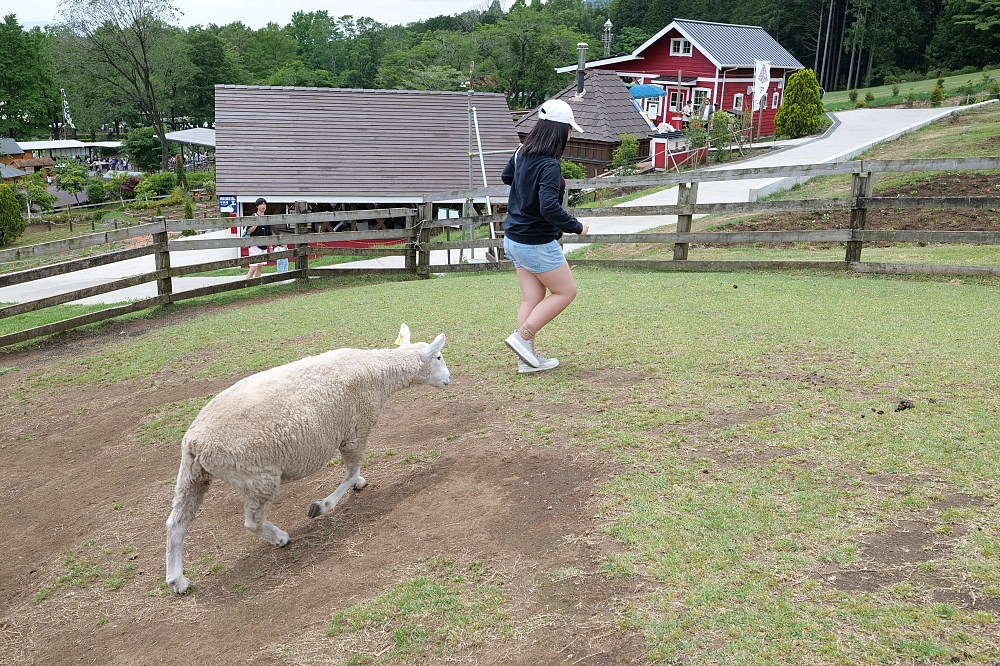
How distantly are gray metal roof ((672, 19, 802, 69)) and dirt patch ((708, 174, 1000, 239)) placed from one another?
29937mm

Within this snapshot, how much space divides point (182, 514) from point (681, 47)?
48.5 m

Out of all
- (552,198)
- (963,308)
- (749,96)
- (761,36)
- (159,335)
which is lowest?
(159,335)

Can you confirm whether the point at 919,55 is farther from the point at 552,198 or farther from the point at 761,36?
the point at 552,198

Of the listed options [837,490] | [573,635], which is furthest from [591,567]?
[837,490]

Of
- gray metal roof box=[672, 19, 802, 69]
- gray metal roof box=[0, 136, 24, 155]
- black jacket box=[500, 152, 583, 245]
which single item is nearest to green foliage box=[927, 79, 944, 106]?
gray metal roof box=[672, 19, 802, 69]

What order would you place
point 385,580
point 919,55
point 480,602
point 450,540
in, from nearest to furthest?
point 480,602 → point 385,580 → point 450,540 → point 919,55

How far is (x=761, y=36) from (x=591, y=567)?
54.1 meters

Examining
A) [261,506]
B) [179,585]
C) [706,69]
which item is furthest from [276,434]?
[706,69]

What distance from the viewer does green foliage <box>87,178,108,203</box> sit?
2045 inches

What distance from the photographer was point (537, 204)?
6152mm

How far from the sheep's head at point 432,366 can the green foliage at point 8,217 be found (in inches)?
1489

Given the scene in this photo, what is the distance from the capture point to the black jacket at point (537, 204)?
5988mm

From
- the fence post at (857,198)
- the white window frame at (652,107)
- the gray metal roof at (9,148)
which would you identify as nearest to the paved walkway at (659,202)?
the fence post at (857,198)

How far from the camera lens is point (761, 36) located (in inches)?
1994
